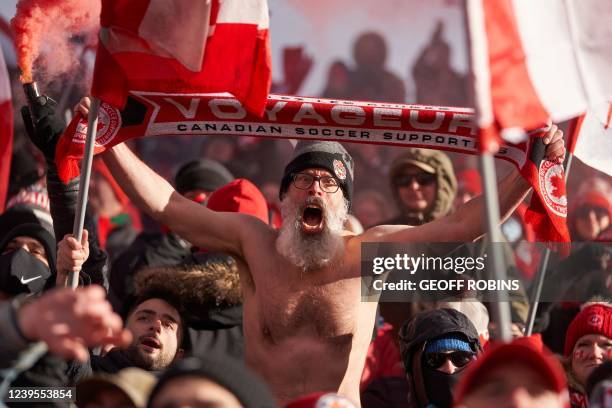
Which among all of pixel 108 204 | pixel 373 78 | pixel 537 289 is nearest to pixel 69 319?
pixel 537 289

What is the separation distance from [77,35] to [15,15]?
40 centimetres

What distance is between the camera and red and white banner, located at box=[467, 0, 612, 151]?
481cm

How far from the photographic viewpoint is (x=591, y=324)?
6.30 meters

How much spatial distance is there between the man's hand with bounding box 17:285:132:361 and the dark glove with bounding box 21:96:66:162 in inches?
96.3

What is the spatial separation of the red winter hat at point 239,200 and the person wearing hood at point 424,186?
967mm

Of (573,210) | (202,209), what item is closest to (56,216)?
(202,209)

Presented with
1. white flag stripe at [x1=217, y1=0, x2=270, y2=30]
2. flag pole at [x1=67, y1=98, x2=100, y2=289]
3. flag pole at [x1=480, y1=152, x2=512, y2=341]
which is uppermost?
white flag stripe at [x1=217, y1=0, x2=270, y2=30]

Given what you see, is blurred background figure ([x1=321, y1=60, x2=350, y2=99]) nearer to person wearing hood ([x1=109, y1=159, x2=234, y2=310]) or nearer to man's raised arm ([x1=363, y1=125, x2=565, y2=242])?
person wearing hood ([x1=109, y1=159, x2=234, y2=310])

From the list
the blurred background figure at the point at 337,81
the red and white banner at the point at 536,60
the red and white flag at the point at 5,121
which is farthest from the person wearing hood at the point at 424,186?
the blurred background figure at the point at 337,81

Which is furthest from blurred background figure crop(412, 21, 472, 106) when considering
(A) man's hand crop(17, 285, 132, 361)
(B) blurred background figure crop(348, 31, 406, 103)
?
(A) man's hand crop(17, 285, 132, 361)

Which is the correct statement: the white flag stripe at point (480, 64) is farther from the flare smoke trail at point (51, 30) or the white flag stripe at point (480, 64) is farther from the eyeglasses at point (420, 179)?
the eyeglasses at point (420, 179)

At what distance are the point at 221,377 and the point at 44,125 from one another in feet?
8.06

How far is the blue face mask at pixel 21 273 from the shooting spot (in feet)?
20.2

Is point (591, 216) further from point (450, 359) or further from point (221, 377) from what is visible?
point (221, 377)
